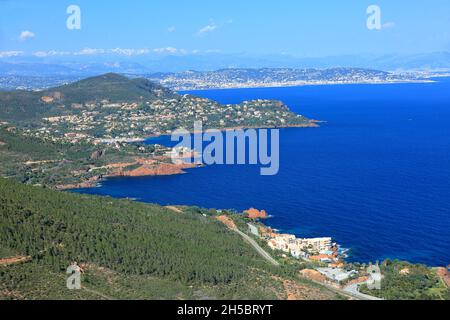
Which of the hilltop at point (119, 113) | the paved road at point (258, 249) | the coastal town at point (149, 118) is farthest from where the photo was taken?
the hilltop at point (119, 113)

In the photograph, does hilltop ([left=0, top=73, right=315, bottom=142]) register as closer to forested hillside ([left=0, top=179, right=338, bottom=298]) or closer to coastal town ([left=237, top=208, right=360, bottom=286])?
Result: coastal town ([left=237, top=208, right=360, bottom=286])

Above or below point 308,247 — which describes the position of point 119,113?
above

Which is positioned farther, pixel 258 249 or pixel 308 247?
pixel 308 247

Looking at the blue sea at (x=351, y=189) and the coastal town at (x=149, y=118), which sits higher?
the coastal town at (x=149, y=118)

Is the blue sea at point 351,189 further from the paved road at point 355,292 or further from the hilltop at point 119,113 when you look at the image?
the hilltop at point 119,113

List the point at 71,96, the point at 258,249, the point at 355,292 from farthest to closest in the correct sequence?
the point at 71,96 → the point at 258,249 → the point at 355,292

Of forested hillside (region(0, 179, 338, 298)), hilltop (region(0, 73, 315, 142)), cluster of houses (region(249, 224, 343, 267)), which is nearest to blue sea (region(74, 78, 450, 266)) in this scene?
cluster of houses (region(249, 224, 343, 267))

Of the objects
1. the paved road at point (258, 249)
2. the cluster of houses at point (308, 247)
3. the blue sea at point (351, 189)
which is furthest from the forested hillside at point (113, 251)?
the blue sea at point (351, 189)

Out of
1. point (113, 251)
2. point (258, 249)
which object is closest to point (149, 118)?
point (258, 249)

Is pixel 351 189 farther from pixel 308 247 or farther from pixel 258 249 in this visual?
pixel 258 249

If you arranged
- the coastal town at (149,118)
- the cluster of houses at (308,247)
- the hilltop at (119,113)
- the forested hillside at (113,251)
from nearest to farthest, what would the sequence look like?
the forested hillside at (113,251) < the cluster of houses at (308,247) < the coastal town at (149,118) < the hilltop at (119,113)
